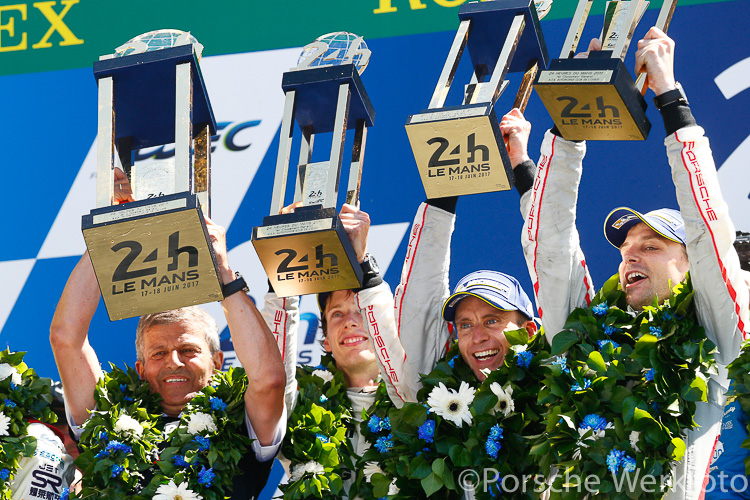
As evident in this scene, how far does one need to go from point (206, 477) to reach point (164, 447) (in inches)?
9.6

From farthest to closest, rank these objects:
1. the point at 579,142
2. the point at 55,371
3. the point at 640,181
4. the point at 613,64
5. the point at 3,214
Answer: the point at 3,214 → the point at 55,371 → the point at 640,181 → the point at 579,142 → the point at 613,64

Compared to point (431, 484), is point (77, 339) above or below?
above

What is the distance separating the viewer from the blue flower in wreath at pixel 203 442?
3.07 m

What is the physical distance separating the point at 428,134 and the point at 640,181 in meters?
1.51

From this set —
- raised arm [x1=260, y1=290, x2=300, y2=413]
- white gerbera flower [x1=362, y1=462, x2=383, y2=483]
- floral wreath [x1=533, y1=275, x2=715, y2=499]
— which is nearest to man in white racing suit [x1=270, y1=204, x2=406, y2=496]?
raised arm [x1=260, y1=290, x2=300, y2=413]

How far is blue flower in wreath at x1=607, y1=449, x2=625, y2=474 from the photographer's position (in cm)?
249

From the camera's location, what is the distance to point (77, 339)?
3.21 meters

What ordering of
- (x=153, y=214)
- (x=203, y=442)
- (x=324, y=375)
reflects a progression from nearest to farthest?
1. (x=153, y=214)
2. (x=203, y=442)
3. (x=324, y=375)

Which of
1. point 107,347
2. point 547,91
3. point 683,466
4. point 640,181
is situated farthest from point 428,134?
point 107,347

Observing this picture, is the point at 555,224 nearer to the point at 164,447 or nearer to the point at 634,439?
the point at 634,439

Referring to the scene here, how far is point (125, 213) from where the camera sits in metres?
2.49

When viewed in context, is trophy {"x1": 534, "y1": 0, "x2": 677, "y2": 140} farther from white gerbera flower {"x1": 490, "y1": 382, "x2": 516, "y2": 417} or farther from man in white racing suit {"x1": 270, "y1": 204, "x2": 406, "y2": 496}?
white gerbera flower {"x1": 490, "y1": 382, "x2": 516, "y2": 417}

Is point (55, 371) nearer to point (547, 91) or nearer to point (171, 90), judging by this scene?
point (171, 90)

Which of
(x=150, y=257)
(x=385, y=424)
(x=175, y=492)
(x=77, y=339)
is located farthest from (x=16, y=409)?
(x=385, y=424)
